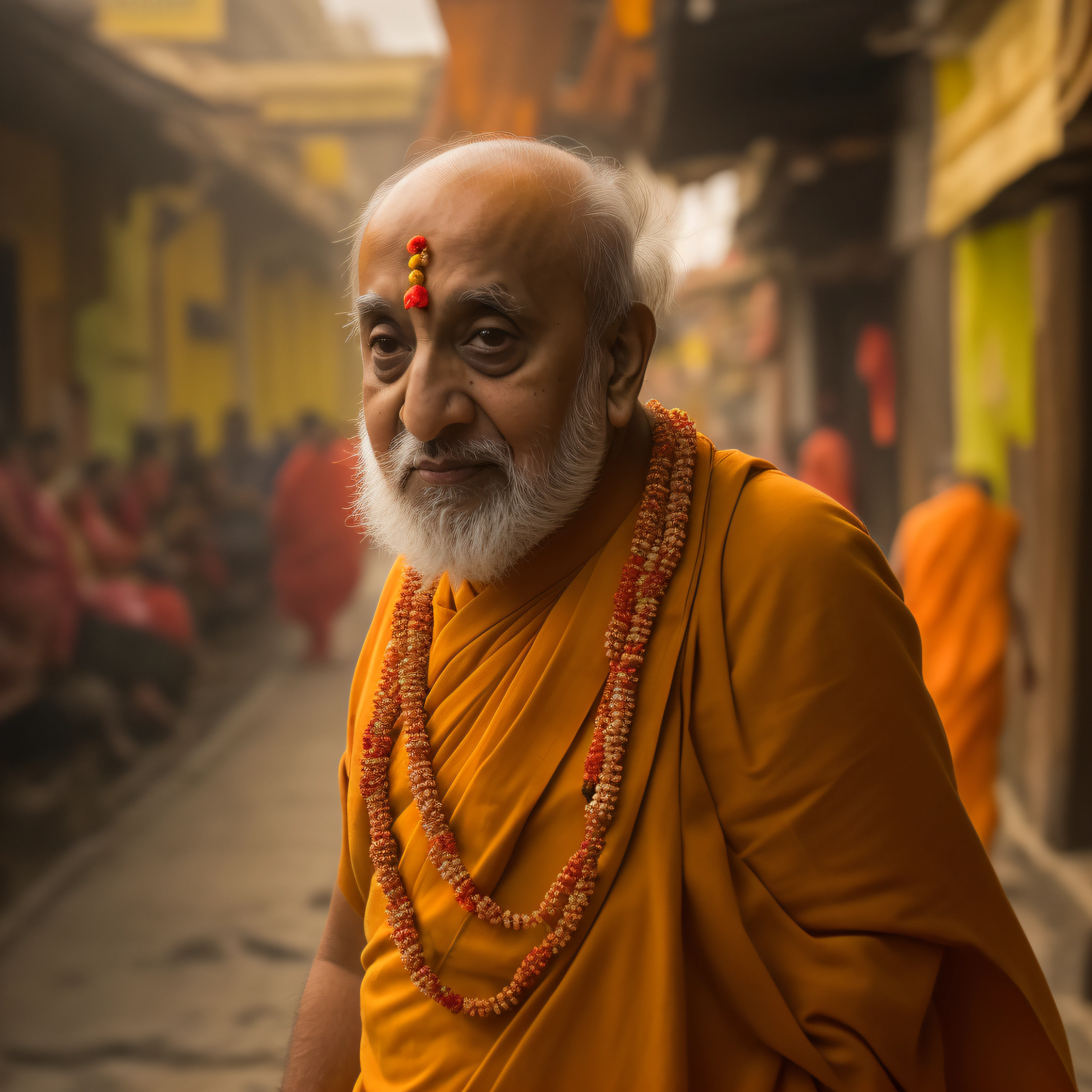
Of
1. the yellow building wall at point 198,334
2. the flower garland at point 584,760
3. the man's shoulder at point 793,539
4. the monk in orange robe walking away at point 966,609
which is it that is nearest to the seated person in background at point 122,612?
the yellow building wall at point 198,334

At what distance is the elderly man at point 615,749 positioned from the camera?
52.7 inches

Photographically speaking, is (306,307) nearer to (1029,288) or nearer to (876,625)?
(1029,288)

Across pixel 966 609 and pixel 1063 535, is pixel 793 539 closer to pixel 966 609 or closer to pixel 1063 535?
pixel 966 609

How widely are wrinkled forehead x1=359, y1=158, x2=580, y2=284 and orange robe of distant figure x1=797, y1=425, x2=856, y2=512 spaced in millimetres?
7547

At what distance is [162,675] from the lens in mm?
7406

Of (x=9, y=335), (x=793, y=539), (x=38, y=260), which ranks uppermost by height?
(x=38, y=260)

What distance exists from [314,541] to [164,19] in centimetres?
436

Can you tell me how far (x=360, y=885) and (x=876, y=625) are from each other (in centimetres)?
80

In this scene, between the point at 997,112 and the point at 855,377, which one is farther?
the point at 855,377

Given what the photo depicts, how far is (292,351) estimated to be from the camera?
1047cm

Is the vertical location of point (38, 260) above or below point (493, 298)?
above

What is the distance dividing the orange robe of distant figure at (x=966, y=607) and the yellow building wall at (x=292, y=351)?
6.44m

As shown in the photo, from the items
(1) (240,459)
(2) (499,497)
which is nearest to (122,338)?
(1) (240,459)

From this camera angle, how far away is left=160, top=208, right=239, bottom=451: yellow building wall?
8242mm
